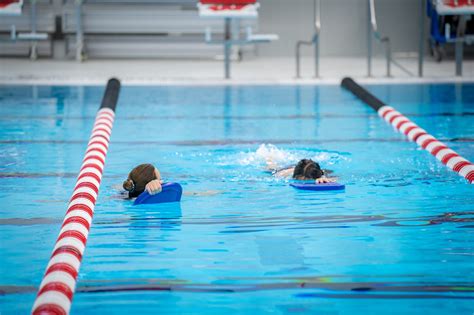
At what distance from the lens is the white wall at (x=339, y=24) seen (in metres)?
16.8

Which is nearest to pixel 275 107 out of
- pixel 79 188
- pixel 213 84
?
pixel 213 84

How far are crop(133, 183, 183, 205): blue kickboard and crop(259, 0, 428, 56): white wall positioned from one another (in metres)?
11.9

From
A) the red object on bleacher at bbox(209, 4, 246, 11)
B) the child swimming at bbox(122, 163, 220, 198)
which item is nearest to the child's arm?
the child swimming at bbox(122, 163, 220, 198)

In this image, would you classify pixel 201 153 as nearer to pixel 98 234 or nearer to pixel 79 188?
pixel 79 188

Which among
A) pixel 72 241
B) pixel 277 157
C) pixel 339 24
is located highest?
pixel 339 24

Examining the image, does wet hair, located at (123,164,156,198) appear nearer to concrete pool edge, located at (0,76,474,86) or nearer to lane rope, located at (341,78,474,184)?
lane rope, located at (341,78,474,184)

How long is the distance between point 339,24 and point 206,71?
164 inches

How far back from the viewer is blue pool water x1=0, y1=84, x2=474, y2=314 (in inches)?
134

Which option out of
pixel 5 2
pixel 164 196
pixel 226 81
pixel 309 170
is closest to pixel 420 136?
pixel 309 170

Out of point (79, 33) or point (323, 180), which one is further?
point (79, 33)

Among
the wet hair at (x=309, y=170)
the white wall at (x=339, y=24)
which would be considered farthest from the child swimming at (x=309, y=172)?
the white wall at (x=339, y=24)

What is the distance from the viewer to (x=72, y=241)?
3809 millimetres

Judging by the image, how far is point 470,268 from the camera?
3.74 meters

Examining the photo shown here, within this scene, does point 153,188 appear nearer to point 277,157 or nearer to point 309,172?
point 309,172
